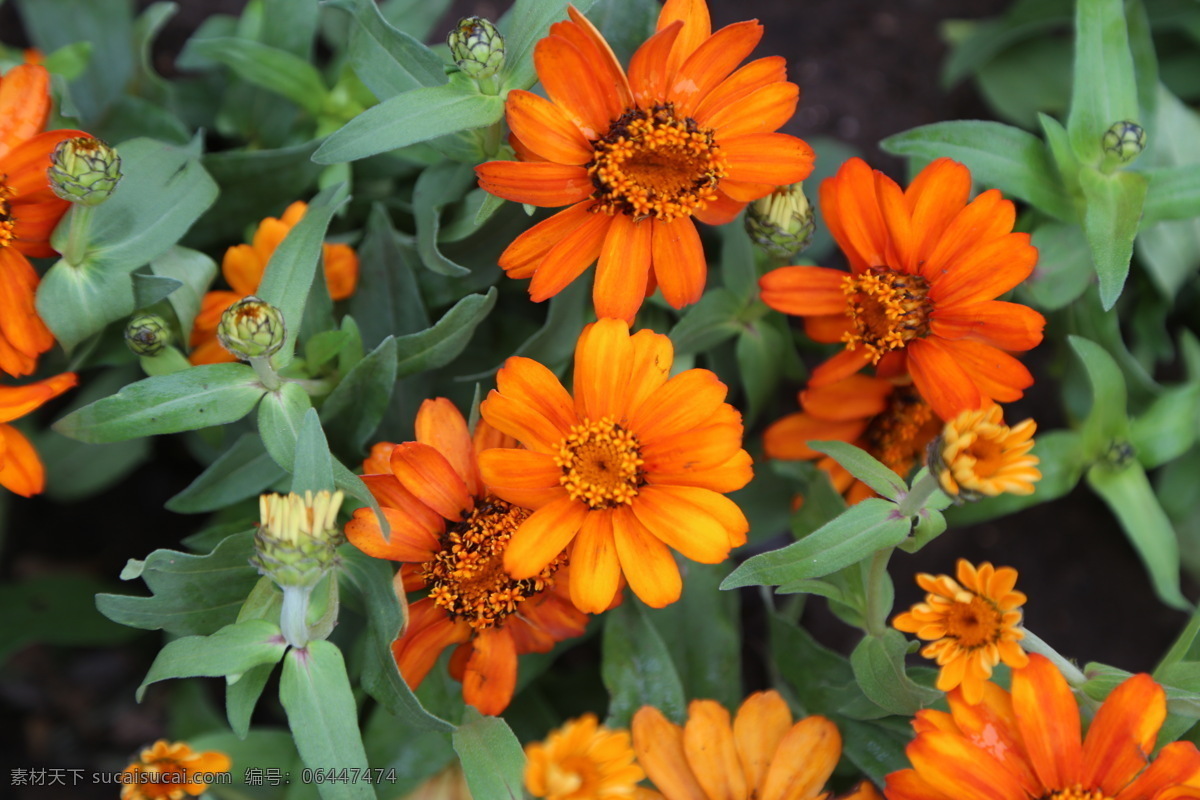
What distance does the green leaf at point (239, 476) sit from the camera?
1.25 m

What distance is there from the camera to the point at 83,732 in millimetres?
1815

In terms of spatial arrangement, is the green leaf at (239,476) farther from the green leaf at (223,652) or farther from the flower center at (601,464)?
the flower center at (601,464)

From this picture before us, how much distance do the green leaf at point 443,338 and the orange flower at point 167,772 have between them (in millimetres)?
483

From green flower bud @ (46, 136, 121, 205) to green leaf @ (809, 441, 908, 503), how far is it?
2.62 ft

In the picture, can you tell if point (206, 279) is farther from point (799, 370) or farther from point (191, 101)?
point (799, 370)

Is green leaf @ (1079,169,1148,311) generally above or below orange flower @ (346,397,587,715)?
above

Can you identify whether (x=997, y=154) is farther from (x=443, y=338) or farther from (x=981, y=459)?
(x=443, y=338)

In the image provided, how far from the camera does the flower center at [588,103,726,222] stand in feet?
3.45

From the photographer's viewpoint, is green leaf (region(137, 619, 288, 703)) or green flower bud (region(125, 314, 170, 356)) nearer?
green leaf (region(137, 619, 288, 703))

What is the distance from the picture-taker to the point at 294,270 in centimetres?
112

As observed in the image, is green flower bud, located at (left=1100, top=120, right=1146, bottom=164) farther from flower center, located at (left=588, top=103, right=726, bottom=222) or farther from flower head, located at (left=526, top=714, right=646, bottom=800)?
flower head, located at (left=526, top=714, right=646, bottom=800)

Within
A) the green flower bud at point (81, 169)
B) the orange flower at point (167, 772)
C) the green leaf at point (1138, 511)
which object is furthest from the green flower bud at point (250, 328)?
the green leaf at point (1138, 511)

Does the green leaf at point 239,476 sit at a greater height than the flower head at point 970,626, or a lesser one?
greater

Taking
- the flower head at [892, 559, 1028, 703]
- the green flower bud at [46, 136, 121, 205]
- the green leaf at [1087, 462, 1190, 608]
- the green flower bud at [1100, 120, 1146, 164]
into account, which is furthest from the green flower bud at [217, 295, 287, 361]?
the green leaf at [1087, 462, 1190, 608]
